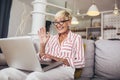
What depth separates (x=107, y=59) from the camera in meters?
1.64

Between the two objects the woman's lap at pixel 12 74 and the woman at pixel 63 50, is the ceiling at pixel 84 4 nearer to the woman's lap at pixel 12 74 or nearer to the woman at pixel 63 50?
the woman at pixel 63 50

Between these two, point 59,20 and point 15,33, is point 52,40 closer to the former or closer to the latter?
point 59,20

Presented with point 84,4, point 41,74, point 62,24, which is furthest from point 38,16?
point 84,4

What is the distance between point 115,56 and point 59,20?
0.62 metres

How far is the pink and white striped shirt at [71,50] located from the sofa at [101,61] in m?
0.15

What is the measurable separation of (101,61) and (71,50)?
37 centimetres

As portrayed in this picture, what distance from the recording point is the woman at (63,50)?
133 cm

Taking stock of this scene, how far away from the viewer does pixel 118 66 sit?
1567 millimetres

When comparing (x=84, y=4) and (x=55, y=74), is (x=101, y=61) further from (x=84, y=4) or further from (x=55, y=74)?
(x=84, y=4)

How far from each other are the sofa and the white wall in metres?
3.53

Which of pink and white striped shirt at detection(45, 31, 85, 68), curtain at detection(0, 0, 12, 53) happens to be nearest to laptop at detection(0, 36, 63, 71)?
pink and white striped shirt at detection(45, 31, 85, 68)

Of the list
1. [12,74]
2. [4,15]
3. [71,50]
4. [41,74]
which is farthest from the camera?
[4,15]

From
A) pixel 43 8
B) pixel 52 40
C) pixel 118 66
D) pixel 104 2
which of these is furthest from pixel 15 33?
pixel 118 66

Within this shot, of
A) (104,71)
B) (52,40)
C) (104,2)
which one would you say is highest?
(104,2)
